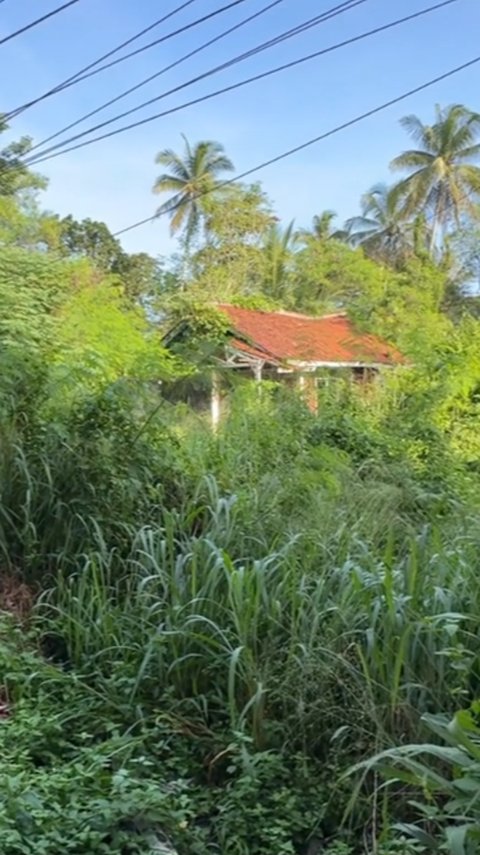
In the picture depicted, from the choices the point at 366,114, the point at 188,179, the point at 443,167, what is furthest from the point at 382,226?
the point at 366,114

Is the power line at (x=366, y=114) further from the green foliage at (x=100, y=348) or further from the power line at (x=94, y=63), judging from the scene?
the green foliage at (x=100, y=348)

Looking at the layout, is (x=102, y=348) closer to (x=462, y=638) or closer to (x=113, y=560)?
(x=113, y=560)

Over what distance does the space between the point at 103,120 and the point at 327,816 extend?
716 centimetres

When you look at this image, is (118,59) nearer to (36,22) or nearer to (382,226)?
(36,22)

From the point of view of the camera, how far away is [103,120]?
7.20 meters

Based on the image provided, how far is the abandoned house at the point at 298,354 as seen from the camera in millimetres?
6100

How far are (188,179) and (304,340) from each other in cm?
1355

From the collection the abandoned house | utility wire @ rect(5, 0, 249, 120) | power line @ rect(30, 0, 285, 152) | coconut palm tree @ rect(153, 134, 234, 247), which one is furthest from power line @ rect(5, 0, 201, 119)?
coconut palm tree @ rect(153, 134, 234, 247)

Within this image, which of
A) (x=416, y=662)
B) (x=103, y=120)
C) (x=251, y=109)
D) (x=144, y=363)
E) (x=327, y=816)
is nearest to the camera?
(x=327, y=816)

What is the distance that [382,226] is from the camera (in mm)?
20844

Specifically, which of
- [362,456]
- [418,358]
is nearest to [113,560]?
[362,456]

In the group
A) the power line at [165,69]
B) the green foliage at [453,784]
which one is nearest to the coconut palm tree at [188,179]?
the power line at [165,69]

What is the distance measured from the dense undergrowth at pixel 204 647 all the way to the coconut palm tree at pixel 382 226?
17.9 metres

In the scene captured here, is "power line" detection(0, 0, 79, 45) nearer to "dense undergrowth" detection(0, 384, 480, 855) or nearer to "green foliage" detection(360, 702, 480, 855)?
"dense undergrowth" detection(0, 384, 480, 855)
